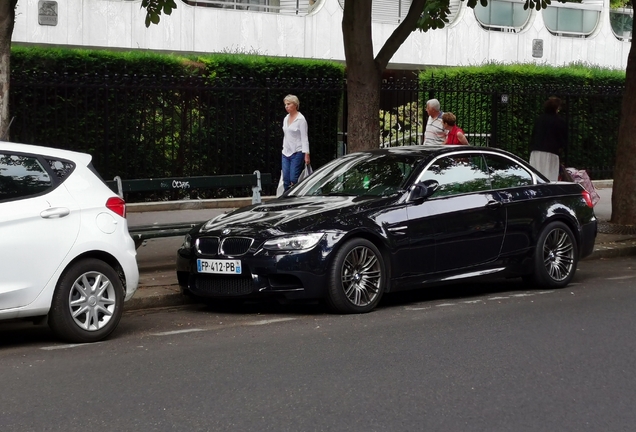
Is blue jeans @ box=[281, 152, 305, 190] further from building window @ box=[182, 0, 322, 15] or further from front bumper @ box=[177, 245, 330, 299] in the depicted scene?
building window @ box=[182, 0, 322, 15]

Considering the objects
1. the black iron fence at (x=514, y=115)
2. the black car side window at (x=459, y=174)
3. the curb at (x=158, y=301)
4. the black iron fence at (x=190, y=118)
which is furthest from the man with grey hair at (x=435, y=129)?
the curb at (x=158, y=301)

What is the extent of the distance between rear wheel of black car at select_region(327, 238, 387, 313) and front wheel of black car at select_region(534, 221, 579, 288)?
215cm

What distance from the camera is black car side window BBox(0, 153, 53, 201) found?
8.35 m

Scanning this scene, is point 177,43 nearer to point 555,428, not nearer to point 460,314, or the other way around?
point 460,314

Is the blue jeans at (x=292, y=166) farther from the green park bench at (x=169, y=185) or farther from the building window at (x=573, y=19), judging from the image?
the building window at (x=573, y=19)

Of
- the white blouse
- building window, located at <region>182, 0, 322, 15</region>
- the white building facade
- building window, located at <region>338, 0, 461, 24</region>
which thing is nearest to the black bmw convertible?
the white blouse

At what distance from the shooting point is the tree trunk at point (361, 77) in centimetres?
1401

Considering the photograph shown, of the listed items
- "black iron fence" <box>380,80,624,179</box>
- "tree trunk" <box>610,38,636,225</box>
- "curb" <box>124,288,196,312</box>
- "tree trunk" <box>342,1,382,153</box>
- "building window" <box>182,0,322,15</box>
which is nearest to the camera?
"curb" <box>124,288,196,312</box>

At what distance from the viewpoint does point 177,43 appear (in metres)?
29.3

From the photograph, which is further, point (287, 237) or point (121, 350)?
point (287, 237)

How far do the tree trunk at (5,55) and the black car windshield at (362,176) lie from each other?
9.39ft

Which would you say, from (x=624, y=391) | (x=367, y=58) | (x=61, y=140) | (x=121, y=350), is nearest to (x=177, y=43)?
(x=61, y=140)

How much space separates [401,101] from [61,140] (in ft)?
22.5

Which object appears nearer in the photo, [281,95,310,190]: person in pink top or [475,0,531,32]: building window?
[281,95,310,190]: person in pink top
